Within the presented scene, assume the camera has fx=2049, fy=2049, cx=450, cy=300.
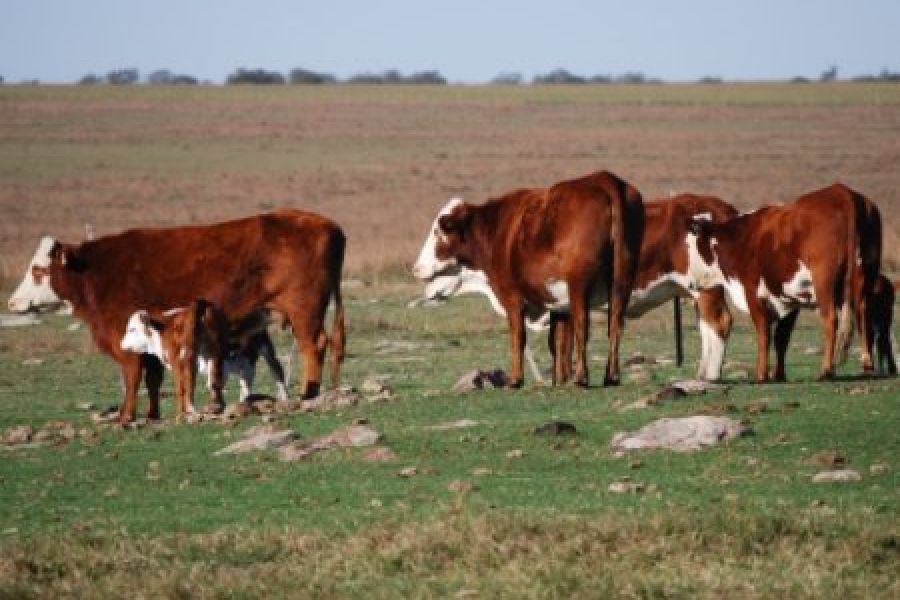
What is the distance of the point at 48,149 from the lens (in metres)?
74.0

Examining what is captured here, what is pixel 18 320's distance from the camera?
1147 inches

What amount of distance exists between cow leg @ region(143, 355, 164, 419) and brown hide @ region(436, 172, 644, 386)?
3.32m

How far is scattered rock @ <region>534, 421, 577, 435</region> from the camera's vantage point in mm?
15297

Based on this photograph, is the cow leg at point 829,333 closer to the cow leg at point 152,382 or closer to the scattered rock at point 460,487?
the scattered rock at point 460,487

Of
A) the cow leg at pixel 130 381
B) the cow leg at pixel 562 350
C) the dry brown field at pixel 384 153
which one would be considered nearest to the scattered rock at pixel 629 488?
the cow leg at pixel 562 350

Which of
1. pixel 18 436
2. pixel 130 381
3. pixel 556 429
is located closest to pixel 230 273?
pixel 130 381

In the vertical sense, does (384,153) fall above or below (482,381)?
below

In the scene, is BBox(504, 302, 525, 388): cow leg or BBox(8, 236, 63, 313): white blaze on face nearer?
BBox(504, 302, 525, 388): cow leg

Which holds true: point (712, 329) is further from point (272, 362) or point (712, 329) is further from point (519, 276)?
point (272, 362)

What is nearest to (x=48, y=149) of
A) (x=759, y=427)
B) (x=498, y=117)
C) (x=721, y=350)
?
(x=498, y=117)

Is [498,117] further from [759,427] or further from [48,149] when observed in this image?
[759,427]

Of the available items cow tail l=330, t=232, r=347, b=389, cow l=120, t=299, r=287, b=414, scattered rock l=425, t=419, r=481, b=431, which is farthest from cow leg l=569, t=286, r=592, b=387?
cow l=120, t=299, r=287, b=414

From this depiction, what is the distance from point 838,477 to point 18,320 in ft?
59.0

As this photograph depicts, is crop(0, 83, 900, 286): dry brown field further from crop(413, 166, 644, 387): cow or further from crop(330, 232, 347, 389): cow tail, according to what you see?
crop(413, 166, 644, 387): cow
